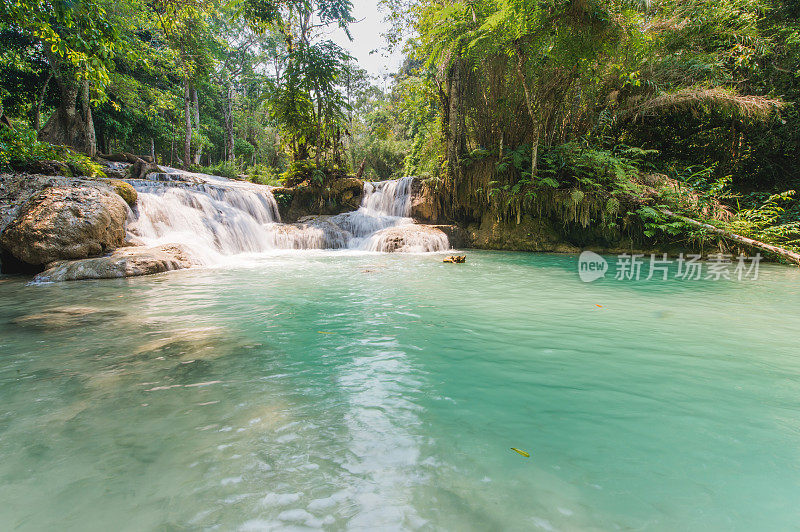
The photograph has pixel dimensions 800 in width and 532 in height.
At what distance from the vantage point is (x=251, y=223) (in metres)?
11.9

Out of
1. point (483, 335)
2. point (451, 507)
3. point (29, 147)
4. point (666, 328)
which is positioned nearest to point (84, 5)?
point (29, 147)

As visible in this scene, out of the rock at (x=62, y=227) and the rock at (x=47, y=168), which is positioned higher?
the rock at (x=47, y=168)

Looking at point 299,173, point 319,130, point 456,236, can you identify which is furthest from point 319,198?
point 456,236

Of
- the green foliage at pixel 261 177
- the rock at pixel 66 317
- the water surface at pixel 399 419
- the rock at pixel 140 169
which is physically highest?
the green foliage at pixel 261 177

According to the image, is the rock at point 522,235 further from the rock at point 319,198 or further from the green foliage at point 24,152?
the green foliage at point 24,152

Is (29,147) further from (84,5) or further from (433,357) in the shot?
(433,357)

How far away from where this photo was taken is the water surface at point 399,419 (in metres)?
1.32

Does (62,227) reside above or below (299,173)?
below

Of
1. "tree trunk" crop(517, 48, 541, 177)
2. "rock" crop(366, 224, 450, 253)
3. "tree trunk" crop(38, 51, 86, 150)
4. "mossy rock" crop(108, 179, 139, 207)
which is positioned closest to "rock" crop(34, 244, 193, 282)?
"mossy rock" crop(108, 179, 139, 207)

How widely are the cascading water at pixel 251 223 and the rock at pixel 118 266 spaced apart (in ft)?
2.87

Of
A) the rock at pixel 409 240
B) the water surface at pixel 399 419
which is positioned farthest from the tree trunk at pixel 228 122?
the water surface at pixel 399 419

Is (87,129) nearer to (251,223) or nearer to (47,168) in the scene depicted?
(47,168)

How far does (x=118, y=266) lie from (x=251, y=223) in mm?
5512

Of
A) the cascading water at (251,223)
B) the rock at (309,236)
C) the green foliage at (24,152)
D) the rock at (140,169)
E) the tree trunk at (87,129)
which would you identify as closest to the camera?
the green foliage at (24,152)
